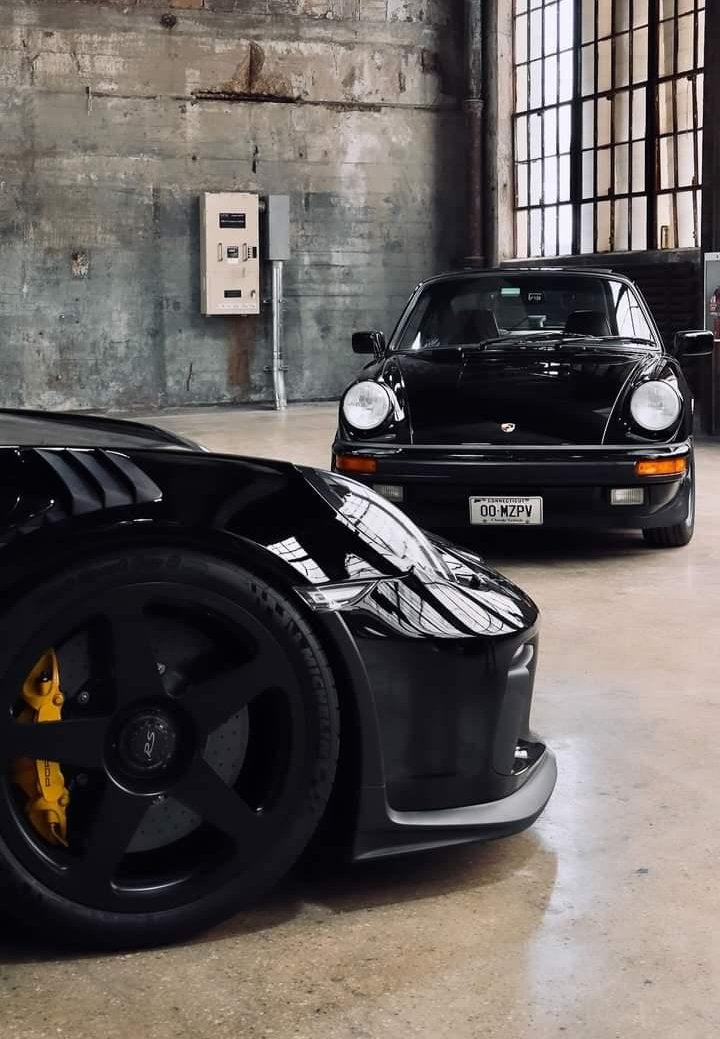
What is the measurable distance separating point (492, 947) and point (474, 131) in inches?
570

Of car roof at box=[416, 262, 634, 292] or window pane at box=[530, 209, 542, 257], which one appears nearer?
car roof at box=[416, 262, 634, 292]

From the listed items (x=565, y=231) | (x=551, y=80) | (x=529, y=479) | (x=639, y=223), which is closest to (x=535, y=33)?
(x=551, y=80)

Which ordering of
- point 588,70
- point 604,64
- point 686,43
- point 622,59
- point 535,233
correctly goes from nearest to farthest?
1. point 686,43
2. point 622,59
3. point 604,64
4. point 588,70
5. point 535,233

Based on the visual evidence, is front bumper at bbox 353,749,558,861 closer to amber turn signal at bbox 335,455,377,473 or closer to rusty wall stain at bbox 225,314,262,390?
amber turn signal at bbox 335,455,377,473

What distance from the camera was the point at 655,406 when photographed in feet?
18.9

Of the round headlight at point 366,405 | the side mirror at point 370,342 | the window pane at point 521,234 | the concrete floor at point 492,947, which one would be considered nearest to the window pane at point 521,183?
the window pane at point 521,234

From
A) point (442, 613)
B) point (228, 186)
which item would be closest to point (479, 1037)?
point (442, 613)

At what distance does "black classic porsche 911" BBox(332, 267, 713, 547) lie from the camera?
5672 millimetres

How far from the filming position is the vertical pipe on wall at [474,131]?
51.3 feet

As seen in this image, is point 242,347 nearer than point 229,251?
No

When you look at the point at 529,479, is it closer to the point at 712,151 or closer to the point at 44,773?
the point at 44,773

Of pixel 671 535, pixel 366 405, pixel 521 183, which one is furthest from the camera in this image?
pixel 521 183

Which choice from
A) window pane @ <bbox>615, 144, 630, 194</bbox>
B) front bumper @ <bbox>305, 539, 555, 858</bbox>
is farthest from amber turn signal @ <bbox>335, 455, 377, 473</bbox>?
window pane @ <bbox>615, 144, 630, 194</bbox>

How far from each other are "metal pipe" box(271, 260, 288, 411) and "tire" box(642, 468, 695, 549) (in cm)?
900
